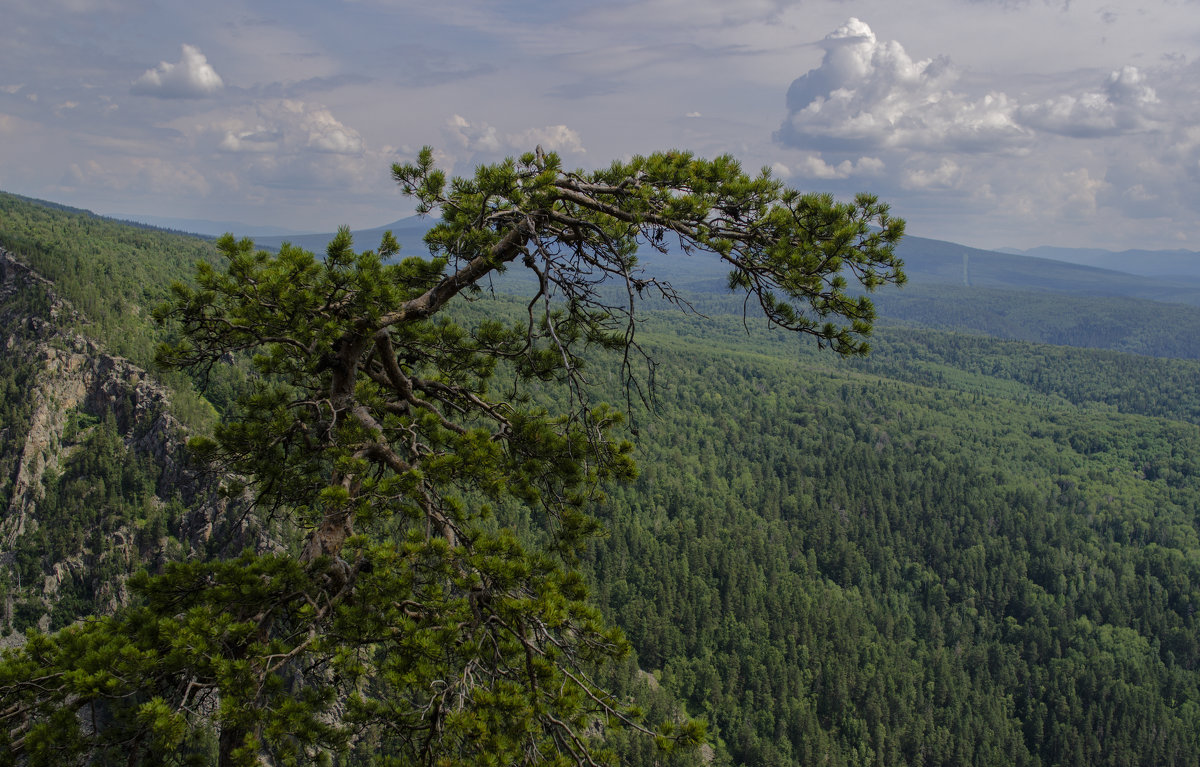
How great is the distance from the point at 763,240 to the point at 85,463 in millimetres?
117937

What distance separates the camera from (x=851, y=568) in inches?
5059

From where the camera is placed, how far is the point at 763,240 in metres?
6.42

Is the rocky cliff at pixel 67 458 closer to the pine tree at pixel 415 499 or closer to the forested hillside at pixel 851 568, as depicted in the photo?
the forested hillside at pixel 851 568

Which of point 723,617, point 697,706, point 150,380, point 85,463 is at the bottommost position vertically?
point 697,706

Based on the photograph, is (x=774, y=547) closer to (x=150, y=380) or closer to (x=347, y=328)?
(x=150, y=380)

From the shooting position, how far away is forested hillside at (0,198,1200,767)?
298ft

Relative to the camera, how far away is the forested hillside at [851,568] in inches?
3573

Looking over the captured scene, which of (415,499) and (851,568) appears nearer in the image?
(415,499)

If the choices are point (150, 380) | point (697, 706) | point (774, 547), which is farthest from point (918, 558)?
point (150, 380)

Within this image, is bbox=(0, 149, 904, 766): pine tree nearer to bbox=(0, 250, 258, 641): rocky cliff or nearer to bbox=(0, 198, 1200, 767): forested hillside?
bbox=(0, 198, 1200, 767): forested hillside

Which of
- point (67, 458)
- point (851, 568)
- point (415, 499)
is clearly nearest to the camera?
point (415, 499)

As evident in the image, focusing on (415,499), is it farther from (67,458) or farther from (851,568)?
(851,568)

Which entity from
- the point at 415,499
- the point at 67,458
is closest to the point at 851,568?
the point at 67,458

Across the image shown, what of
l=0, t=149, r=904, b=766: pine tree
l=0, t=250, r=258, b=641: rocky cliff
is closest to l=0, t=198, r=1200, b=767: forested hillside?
l=0, t=250, r=258, b=641: rocky cliff
